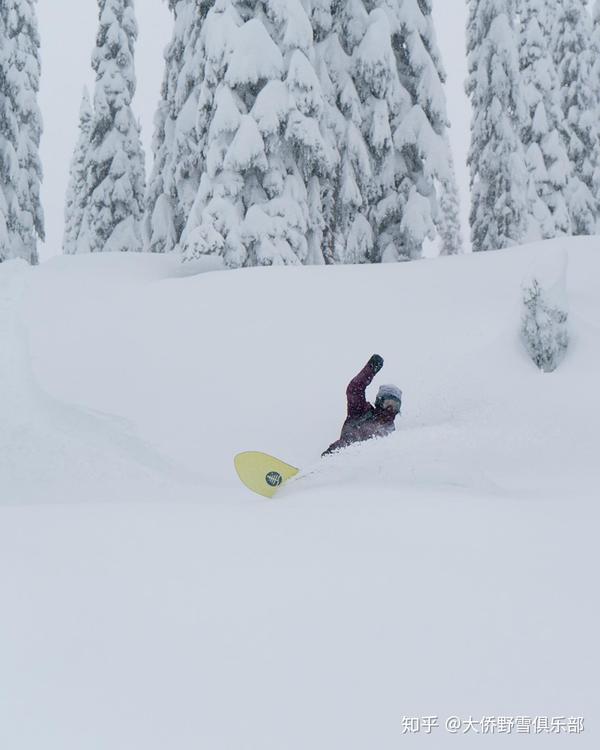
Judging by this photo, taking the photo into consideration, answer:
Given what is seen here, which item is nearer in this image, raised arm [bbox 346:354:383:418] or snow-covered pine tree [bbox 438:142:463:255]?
raised arm [bbox 346:354:383:418]

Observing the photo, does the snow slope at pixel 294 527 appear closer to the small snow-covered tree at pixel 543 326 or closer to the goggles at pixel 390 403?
the small snow-covered tree at pixel 543 326

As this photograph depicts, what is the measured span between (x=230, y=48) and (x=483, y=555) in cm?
1253

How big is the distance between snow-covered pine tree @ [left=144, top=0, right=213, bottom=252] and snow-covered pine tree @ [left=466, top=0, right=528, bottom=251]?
9831 millimetres

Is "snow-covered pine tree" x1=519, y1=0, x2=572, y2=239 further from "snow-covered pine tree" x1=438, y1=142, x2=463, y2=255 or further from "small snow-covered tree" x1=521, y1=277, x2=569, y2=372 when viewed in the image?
"snow-covered pine tree" x1=438, y1=142, x2=463, y2=255

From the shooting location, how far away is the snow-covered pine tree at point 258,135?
13859 millimetres

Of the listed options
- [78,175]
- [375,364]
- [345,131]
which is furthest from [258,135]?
[78,175]

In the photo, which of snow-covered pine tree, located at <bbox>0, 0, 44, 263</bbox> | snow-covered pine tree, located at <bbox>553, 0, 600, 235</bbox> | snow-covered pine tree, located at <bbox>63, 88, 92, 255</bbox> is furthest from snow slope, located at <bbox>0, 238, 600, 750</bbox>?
snow-covered pine tree, located at <bbox>63, 88, 92, 255</bbox>

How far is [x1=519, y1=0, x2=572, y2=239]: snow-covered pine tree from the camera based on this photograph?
973 inches

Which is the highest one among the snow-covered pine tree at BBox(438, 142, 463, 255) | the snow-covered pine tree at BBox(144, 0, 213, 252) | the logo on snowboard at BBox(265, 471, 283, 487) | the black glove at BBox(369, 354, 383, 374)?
the snow-covered pine tree at BBox(144, 0, 213, 252)

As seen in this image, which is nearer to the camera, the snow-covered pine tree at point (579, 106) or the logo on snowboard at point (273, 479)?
the logo on snowboard at point (273, 479)

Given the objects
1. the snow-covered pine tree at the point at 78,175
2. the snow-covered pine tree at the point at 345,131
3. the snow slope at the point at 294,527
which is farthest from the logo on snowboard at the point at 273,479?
the snow-covered pine tree at the point at 78,175

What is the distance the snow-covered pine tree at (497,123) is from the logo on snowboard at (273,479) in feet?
61.7

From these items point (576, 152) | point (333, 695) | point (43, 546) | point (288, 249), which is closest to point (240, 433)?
point (43, 546)

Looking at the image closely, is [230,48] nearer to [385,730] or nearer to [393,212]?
[393,212]
